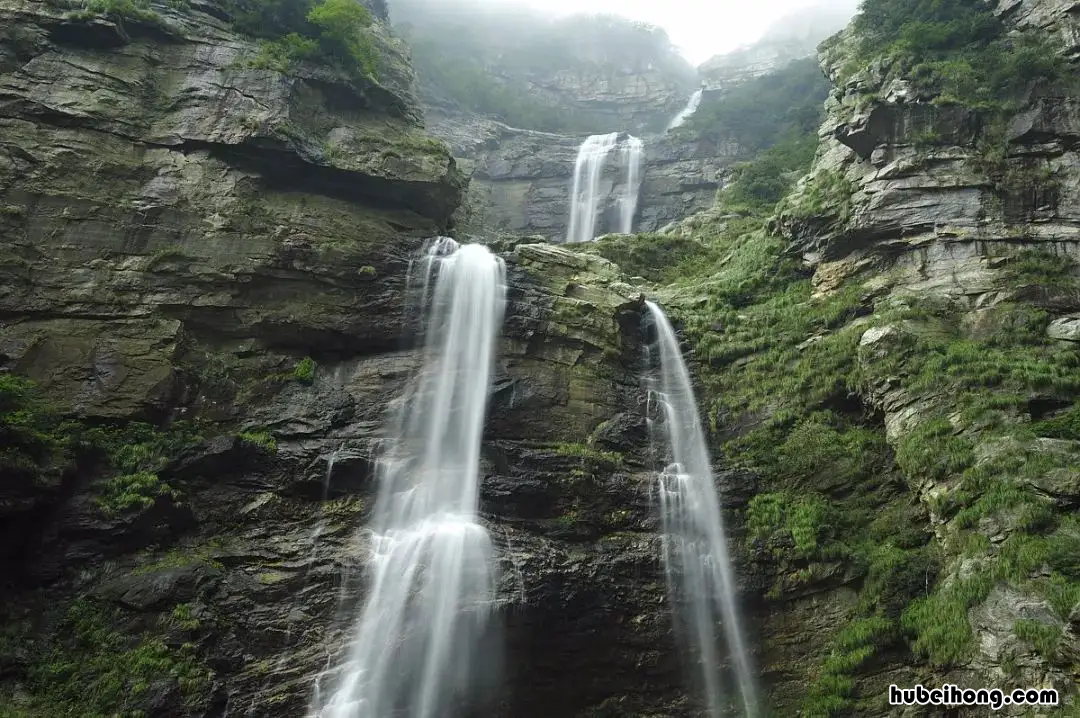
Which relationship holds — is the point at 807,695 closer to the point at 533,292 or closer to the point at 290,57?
the point at 533,292

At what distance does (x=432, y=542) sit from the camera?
12398 mm

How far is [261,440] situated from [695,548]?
363 inches

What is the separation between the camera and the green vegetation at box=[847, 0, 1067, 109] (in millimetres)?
17641

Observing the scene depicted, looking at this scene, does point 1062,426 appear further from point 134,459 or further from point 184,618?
point 134,459

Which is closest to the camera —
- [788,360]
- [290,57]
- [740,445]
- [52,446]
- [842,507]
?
[52,446]

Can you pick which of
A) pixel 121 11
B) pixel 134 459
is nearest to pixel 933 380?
pixel 134 459

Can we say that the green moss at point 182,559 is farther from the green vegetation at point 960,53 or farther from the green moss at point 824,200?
the green vegetation at point 960,53

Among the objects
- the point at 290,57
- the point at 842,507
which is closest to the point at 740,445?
the point at 842,507

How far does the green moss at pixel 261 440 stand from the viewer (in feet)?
44.8

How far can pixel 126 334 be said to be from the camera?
1402 centimetres

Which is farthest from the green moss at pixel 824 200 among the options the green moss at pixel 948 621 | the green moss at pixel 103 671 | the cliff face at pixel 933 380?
the green moss at pixel 103 671

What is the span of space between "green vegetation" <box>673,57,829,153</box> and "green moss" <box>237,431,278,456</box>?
29.9m

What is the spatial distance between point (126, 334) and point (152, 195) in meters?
3.93

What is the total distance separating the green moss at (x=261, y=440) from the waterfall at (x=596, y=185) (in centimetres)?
2014
